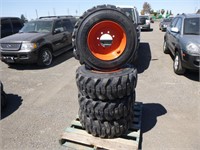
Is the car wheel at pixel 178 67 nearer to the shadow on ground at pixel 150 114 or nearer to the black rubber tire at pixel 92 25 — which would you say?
the shadow on ground at pixel 150 114

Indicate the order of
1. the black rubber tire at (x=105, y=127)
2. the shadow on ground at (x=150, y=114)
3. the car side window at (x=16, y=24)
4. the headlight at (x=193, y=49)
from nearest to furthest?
the black rubber tire at (x=105, y=127), the shadow on ground at (x=150, y=114), the headlight at (x=193, y=49), the car side window at (x=16, y=24)

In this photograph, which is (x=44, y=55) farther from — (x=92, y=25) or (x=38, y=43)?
(x=92, y=25)

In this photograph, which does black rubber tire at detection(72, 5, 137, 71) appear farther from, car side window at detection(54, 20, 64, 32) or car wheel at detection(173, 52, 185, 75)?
car side window at detection(54, 20, 64, 32)

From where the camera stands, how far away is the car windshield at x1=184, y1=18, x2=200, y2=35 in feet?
18.6

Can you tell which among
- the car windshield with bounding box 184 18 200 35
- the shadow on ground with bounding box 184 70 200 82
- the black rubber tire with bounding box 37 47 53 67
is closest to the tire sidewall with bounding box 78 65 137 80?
the shadow on ground with bounding box 184 70 200 82

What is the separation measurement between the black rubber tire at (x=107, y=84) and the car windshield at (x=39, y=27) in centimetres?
567

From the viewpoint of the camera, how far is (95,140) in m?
2.75

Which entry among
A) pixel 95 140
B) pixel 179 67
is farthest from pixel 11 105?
pixel 179 67

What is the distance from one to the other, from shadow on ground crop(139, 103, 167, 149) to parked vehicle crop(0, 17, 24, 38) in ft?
30.5

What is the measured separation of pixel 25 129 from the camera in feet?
11.1

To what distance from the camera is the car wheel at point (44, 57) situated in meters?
6.99

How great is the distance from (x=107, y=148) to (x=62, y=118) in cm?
134

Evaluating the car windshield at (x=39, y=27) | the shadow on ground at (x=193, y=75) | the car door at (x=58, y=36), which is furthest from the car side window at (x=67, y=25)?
the shadow on ground at (x=193, y=75)

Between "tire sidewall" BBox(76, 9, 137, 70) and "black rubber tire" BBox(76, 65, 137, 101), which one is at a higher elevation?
"tire sidewall" BBox(76, 9, 137, 70)
